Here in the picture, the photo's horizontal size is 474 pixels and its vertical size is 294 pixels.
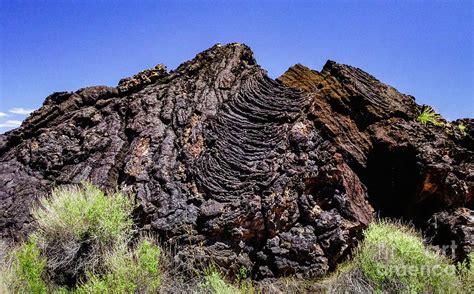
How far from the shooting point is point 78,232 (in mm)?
6219

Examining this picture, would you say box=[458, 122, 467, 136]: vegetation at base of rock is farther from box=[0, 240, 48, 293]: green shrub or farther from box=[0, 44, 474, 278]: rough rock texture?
box=[0, 240, 48, 293]: green shrub

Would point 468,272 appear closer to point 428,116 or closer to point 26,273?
point 428,116

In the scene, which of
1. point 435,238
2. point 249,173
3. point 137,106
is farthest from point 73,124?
point 435,238

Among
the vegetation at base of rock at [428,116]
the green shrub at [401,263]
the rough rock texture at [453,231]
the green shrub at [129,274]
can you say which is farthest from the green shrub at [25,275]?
the vegetation at base of rock at [428,116]

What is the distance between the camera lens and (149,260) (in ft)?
18.4

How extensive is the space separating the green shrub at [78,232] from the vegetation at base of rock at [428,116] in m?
5.61

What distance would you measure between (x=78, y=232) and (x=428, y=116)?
21.5ft

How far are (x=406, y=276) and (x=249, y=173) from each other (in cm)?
270

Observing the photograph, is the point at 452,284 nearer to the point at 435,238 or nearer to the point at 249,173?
the point at 435,238

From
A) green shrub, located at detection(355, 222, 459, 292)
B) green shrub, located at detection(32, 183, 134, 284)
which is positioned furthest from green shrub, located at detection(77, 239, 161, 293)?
green shrub, located at detection(355, 222, 459, 292)

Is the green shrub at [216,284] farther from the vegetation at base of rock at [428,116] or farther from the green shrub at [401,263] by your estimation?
the vegetation at base of rock at [428,116]

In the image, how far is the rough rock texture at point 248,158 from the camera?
6.44m

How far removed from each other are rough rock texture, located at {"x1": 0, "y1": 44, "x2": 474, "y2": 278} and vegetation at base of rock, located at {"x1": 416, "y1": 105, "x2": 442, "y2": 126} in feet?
0.88

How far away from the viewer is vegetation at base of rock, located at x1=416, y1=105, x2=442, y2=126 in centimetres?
823
